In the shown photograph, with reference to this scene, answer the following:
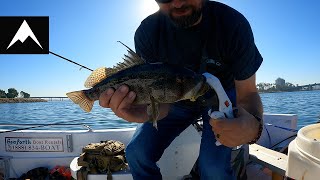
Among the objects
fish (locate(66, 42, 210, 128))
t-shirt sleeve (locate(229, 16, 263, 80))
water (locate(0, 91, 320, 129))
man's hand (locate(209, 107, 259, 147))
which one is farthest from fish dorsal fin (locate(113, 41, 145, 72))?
water (locate(0, 91, 320, 129))

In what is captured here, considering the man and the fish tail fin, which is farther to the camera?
the man

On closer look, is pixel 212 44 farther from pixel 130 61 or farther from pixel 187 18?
pixel 130 61

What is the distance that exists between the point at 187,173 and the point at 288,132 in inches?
109

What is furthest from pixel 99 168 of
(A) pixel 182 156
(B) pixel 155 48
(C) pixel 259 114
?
(C) pixel 259 114

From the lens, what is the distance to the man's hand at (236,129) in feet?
8.68

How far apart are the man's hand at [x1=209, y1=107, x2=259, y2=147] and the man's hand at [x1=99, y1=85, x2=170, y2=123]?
A: 82 cm

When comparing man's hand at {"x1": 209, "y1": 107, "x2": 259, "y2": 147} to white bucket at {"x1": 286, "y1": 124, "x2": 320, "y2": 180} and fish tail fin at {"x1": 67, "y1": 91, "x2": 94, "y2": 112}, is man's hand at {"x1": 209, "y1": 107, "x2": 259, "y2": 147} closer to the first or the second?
white bucket at {"x1": 286, "y1": 124, "x2": 320, "y2": 180}

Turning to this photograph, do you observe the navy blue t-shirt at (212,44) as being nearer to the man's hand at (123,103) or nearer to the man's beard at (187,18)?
the man's beard at (187,18)

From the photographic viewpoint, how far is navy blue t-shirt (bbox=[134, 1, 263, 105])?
3576 mm

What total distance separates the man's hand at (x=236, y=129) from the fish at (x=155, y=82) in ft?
1.19

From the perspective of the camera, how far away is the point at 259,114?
3.33 meters

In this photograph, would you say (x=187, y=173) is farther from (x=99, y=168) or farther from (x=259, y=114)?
(x=259, y=114)

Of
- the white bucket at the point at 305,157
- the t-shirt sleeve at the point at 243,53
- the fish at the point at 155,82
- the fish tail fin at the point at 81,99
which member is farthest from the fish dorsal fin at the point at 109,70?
the white bucket at the point at 305,157

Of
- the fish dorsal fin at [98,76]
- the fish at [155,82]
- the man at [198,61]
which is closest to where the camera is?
the fish at [155,82]
